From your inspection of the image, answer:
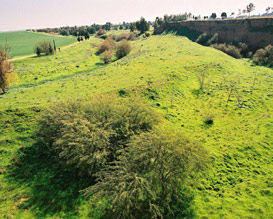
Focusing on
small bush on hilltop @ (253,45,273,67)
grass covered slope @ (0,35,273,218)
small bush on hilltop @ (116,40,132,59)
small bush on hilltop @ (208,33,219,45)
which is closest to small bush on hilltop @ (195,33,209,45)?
small bush on hilltop @ (208,33,219,45)

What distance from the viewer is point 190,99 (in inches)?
1462

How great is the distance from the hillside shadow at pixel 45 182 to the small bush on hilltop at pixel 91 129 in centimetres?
153

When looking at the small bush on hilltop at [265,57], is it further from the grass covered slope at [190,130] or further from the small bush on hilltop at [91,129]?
the small bush on hilltop at [91,129]

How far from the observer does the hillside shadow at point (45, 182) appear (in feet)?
60.2

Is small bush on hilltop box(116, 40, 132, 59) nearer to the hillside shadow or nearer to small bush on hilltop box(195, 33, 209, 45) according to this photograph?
small bush on hilltop box(195, 33, 209, 45)

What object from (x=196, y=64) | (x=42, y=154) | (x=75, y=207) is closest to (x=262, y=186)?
(x=75, y=207)

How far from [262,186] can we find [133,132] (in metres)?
15.1

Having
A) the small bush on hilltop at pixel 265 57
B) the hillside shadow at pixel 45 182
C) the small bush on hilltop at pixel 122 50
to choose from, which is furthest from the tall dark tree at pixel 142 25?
the hillside shadow at pixel 45 182

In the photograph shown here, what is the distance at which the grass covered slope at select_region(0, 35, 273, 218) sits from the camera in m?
18.1

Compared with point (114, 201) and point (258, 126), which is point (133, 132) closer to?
point (114, 201)

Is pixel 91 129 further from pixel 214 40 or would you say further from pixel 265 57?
pixel 214 40

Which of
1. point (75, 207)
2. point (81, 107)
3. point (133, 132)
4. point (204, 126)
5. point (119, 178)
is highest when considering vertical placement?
point (81, 107)

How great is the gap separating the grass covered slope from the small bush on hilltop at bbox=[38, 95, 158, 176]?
3.53 meters

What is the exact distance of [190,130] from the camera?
92.8ft
